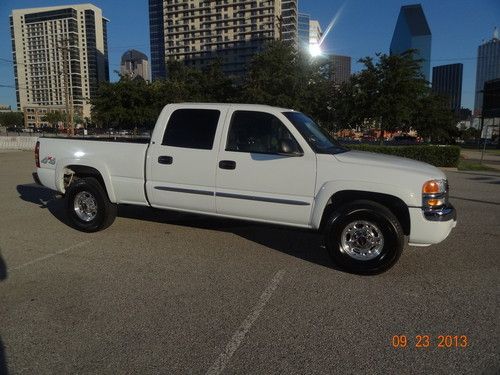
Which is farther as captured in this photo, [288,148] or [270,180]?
[270,180]

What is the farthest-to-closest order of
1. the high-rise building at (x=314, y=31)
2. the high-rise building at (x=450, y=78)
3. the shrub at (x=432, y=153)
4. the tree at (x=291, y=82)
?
the high-rise building at (x=314, y=31) < the high-rise building at (x=450, y=78) < the tree at (x=291, y=82) < the shrub at (x=432, y=153)

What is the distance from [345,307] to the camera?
12.9ft

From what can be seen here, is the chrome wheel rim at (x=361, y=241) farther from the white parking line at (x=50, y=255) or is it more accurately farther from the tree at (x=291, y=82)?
the tree at (x=291, y=82)

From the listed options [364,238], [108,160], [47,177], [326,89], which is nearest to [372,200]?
[364,238]

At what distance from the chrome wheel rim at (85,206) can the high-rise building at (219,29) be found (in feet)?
471

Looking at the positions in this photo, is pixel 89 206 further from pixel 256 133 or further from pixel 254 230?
pixel 256 133

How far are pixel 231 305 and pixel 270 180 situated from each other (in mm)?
1712

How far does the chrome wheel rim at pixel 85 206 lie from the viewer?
21.1 feet

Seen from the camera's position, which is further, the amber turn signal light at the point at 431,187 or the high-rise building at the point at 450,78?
the high-rise building at the point at 450,78

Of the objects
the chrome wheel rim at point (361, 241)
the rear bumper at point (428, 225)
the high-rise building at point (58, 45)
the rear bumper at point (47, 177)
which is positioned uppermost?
the high-rise building at point (58, 45)

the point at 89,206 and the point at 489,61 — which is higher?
the point at 489,61

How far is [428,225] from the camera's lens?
4.53m

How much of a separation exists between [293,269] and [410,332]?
1.70 metres

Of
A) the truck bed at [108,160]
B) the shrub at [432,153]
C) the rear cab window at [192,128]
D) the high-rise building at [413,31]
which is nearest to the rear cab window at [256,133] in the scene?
the rear cab window at [192,128]
